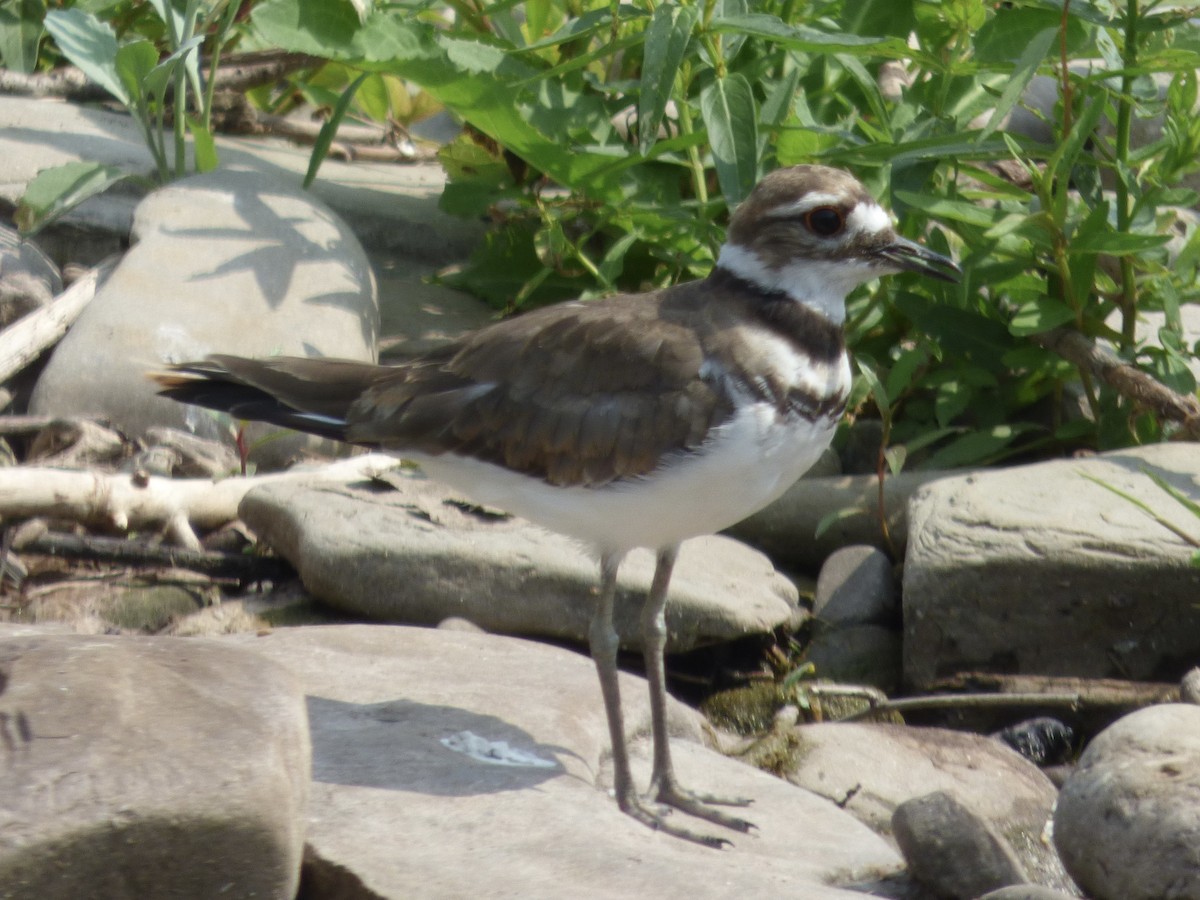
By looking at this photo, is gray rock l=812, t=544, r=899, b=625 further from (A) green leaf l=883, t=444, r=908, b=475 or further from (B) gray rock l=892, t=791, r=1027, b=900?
(B) gray rock l=892, t=791, r=1027, b=900

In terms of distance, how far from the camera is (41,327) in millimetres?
6168

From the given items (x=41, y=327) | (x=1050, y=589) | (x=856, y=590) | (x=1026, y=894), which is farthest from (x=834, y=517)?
(x=41, y=327)

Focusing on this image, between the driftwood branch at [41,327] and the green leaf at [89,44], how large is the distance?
2.74ft

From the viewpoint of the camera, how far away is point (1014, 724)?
5.04m

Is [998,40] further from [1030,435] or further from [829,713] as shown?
[829,713]

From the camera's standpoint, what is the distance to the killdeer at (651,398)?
3.98 m

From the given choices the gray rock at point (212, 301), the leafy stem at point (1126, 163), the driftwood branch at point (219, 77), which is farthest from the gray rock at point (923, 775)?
the driftwood branch at point (219, 77)

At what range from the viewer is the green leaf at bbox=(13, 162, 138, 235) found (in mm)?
6238

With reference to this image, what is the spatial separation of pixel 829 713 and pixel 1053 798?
77cm

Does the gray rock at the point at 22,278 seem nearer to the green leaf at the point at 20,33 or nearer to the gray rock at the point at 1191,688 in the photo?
the green leaf at the point at 20,33

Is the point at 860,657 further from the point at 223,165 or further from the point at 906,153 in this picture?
the point at 223,165

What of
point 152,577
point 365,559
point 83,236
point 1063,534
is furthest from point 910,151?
point 83,236

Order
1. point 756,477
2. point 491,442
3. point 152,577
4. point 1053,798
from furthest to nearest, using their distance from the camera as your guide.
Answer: point 152,577
point 1053,798
point 491,442
point 756,477

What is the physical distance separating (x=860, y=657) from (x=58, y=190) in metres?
3.63
